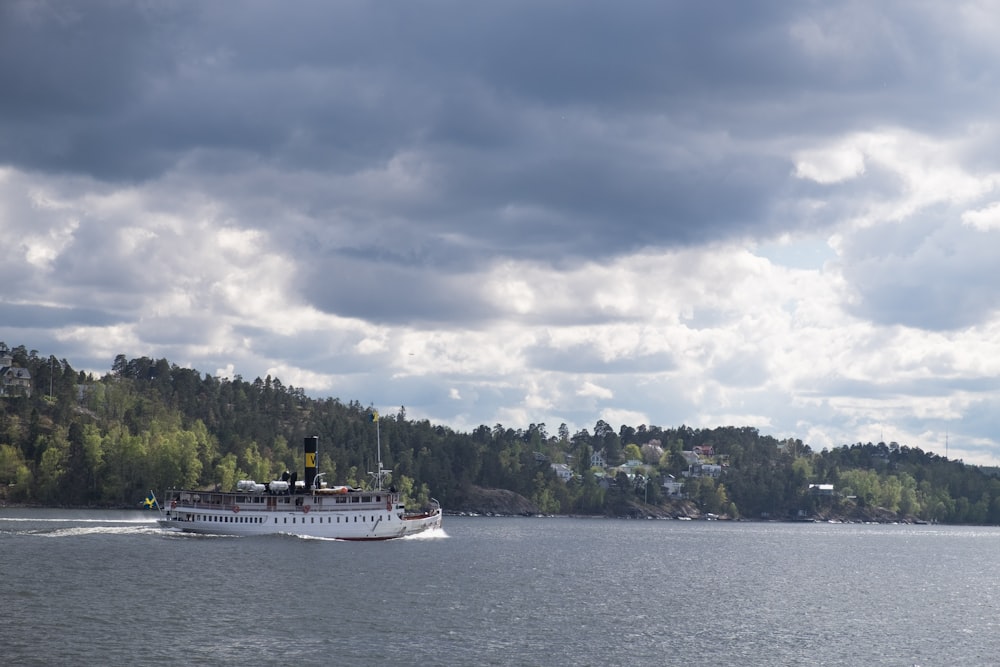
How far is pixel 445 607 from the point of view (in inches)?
3418

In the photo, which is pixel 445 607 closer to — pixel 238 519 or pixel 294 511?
pixel 294 511

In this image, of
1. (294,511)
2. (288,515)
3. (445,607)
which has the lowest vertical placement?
(445,607)

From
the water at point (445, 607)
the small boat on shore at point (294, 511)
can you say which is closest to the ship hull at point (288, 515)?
the small boat on shore at point (294, 511)

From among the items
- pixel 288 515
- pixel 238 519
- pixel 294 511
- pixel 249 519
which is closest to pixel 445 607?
pixel 294 511

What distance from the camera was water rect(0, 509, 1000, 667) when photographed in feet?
224

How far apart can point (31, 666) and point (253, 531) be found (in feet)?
301

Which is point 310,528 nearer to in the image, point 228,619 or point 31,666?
point 228,619

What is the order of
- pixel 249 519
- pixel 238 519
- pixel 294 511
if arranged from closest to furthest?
pixel 294 511 → pixel 238 519 → pixel 249 519

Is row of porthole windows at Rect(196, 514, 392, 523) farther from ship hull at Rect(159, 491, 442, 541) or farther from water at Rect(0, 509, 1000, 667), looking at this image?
water at Rect(0, 509, 1000, 667)

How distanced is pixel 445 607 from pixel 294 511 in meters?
67.1

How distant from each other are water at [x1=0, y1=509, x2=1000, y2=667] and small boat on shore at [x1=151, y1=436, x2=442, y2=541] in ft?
11.4

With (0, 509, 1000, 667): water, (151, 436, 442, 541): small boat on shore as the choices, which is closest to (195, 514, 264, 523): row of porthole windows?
(151, 436, 442, 541): small boat on shore

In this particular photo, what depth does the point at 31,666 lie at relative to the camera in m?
59.2

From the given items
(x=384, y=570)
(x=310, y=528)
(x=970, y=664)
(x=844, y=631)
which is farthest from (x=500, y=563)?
(x=970, y=664)
